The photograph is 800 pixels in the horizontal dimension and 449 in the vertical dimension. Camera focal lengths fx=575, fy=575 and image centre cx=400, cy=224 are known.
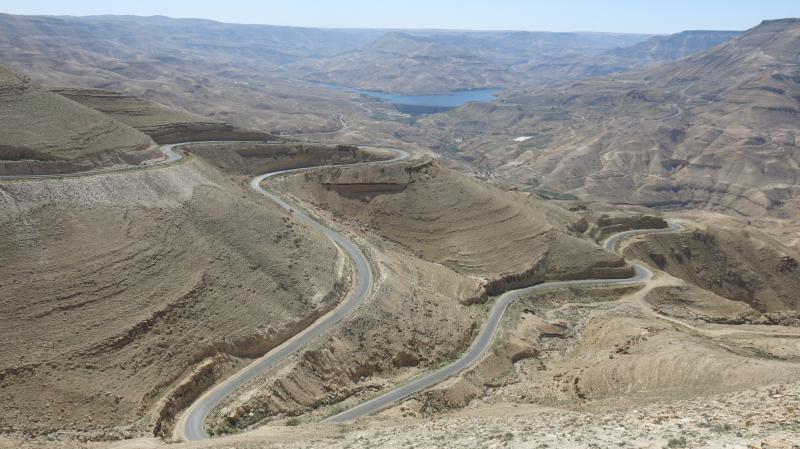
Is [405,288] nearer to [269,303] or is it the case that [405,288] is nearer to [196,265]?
[269,303]

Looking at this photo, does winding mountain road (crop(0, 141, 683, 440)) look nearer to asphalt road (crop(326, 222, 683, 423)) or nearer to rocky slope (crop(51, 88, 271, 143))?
asphalt road (crop(326, 222, 683, 423))

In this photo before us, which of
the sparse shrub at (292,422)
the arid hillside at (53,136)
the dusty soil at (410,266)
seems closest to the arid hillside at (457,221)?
the dusty soil at (410,266)

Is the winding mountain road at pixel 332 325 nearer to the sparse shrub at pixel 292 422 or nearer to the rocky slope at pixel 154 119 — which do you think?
the sparse shrub at pixel 292 422

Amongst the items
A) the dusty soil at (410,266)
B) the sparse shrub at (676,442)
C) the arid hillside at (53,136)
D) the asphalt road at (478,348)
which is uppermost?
the arid hillside at (53,136)

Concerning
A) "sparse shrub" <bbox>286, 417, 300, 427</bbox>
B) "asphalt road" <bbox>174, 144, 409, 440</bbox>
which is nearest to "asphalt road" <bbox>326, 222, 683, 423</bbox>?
"sparse shrub" <bbox>286, 417, 300, 427</bbox>

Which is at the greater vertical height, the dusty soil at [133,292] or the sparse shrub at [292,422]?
the dusty soil at [133,292]

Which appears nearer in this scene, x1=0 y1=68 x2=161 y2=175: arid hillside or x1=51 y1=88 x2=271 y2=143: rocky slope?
x1=0 y1=68 x2=161 y2=175: arid hillside

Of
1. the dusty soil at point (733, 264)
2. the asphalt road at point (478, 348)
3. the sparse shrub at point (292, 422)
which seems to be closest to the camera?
the sparse shrub at point (292, 422)
